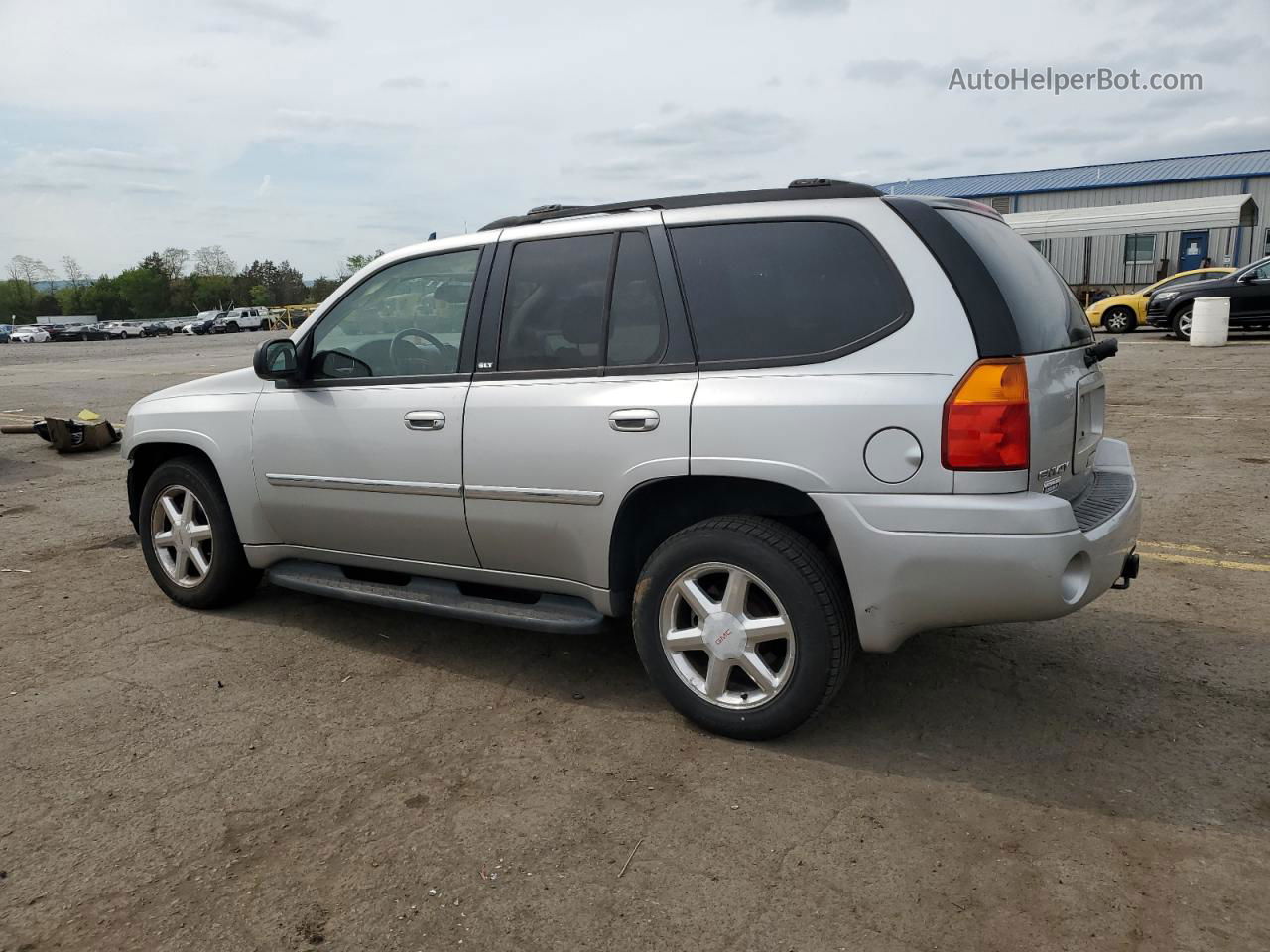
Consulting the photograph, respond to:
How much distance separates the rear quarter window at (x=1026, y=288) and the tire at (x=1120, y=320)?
68.5 ft

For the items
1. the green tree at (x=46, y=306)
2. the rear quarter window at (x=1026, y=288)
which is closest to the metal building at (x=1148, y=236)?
the rear quarter window at (x=1026, y=288)

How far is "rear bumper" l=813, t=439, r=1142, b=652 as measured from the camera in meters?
3.07

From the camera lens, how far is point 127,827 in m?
3.10

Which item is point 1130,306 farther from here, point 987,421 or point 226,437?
point 226,437

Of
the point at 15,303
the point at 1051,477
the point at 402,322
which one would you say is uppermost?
the point at 15,303

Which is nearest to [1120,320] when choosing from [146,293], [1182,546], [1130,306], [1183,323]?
[1130,306]

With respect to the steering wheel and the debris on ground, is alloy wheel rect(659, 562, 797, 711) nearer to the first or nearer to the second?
the steering wheel

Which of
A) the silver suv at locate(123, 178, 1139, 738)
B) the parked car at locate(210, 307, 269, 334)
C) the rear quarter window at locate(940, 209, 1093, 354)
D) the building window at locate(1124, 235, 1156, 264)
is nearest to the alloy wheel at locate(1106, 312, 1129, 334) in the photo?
the building window at locate(1124, 235, 1156, 264)

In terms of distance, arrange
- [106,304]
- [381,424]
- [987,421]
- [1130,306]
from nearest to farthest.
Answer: [987,421]
[381,424]
[1130,306]
[106,304]

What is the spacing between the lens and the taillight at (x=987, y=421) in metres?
3.06

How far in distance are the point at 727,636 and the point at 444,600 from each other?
1.32m

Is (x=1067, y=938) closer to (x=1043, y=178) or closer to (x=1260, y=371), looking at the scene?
(x=1260, y=371)

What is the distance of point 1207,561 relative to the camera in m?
5.48

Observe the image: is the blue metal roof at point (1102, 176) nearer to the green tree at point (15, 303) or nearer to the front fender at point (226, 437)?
the front fender at point (226, 437)
